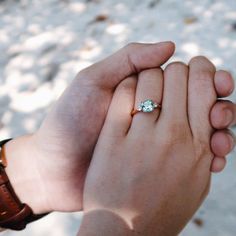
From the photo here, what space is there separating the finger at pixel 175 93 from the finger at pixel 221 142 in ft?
0.41

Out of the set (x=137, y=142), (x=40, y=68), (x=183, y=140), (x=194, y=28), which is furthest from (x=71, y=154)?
(x=194, y=28)

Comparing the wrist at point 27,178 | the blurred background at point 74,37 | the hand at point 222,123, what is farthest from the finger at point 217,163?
the blurred background at point 74,37

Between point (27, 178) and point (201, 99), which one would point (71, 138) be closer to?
point (27, 178)

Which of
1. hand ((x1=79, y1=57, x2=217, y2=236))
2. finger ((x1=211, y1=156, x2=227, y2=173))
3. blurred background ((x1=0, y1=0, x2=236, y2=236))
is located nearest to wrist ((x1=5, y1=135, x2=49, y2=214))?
hand ((x1=79, y1=57, x2=217, y2=236))

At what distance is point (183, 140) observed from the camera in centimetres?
147

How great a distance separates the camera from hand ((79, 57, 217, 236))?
134 centimetres

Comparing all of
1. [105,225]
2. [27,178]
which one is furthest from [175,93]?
[27,178]

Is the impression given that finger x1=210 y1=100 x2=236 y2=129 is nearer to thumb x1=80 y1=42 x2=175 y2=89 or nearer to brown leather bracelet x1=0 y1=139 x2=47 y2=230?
thumb x1=80 y1=42 x2=175 y2=89

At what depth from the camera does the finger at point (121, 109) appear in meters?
1.54

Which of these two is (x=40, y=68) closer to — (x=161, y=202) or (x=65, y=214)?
(x=65, y=214)

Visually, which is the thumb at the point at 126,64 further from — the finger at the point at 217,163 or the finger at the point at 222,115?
the finger at the point at 217,163

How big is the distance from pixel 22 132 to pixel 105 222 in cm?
138

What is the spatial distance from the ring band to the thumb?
0.63 ft

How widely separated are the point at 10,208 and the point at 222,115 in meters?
0.89
